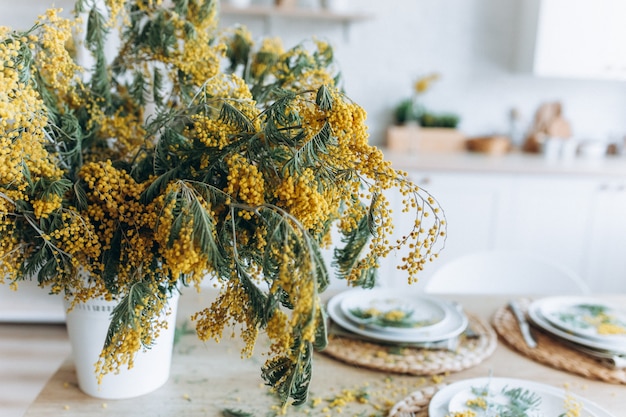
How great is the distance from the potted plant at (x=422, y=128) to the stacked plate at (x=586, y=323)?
190 centimetres

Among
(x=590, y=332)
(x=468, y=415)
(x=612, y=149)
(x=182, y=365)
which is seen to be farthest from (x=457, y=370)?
(x=612, y=149)

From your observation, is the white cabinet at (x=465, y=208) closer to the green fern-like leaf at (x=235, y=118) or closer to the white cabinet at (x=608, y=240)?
the white cabinet at (x=608, y=240)

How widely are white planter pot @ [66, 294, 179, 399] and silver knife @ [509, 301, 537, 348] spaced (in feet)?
2.27

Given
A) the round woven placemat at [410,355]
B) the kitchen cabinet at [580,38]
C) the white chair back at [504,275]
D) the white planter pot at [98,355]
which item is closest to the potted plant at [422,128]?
the kitchen cabinet at [580,38]

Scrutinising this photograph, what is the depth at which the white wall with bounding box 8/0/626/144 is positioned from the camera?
323 centimetres

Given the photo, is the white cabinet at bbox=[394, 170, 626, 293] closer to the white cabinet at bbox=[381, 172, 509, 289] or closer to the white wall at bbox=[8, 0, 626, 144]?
the white cabinet at bbox=[381, 172, 509, 289]

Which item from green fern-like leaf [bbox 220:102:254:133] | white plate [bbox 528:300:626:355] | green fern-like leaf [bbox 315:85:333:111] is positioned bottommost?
white plate [bbox 528:300:626:355]

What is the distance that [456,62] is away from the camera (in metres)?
3.30

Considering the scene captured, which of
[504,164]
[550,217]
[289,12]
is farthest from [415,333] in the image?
[289,12]

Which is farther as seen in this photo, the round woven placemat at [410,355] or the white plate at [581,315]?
the white plate at [581,315]

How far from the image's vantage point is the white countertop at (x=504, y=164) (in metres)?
2.73

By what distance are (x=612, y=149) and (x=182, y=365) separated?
3126mm

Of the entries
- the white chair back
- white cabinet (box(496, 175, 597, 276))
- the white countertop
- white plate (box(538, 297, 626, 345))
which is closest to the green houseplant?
white plate (box(538, 297, 626, 345))

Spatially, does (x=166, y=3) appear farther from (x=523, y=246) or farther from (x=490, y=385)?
(x=523, y=246)
